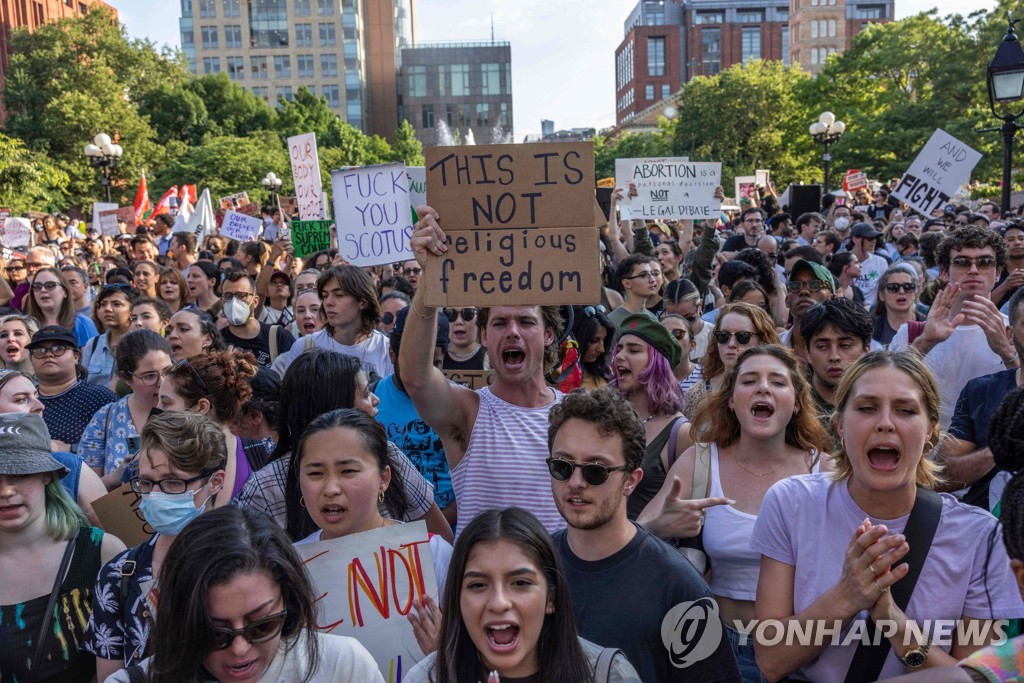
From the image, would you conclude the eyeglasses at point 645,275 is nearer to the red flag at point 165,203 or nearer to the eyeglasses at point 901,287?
the eyeglasses at point 901,287

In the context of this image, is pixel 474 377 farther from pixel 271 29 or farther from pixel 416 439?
pixel 271 29

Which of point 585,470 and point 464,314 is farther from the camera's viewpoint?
point 464,314

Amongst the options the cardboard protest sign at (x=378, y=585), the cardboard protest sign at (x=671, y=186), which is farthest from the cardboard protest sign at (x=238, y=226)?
the cardboard protest sign at (x=378, y=585)

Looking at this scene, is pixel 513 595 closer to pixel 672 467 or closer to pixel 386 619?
pixel 386 619

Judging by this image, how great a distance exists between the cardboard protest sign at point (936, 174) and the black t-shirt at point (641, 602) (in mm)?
9445

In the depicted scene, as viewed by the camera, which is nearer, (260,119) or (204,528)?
(204,528)

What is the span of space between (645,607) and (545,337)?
4.83ft

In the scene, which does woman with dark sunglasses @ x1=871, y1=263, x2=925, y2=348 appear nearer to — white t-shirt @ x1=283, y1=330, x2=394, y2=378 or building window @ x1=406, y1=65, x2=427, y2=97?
white t-shirt @ x1=283, y1=330, x2=394, y2=378

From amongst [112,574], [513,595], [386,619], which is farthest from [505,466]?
[112,574]

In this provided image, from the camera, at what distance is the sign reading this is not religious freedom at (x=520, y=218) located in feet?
11.8

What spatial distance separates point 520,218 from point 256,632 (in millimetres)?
1827

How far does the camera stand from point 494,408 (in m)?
3.70

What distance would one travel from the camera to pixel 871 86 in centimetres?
4541

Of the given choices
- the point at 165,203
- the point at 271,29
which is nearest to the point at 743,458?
the point at 165,203
